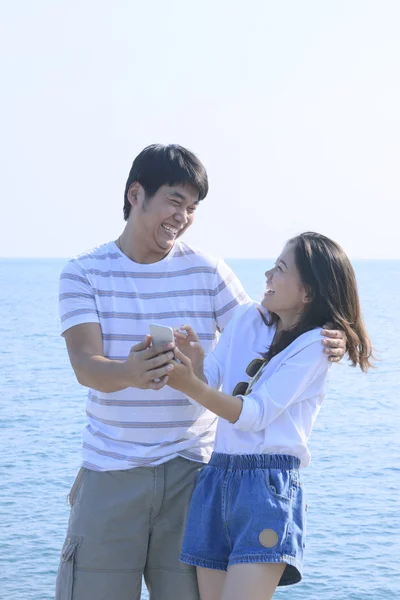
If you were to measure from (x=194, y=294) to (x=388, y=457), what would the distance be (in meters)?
13.5

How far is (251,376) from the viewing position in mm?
2996

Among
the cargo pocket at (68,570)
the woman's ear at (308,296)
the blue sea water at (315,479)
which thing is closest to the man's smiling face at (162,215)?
the woman's ear at (308,296)

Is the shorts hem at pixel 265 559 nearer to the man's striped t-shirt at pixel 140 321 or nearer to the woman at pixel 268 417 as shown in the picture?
the woman at pixel 268 417

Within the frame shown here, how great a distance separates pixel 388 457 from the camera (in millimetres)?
16078

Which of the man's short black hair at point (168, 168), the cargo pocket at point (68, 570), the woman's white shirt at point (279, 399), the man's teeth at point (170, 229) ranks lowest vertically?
the cargo pocket at point (68, 570)

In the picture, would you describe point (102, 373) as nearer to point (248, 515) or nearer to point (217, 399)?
point (217, 399)

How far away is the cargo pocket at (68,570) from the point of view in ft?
10.3

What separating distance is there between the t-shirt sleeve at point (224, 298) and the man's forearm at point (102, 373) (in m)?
0.49

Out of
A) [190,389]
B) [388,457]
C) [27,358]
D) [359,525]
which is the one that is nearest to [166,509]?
[190,389]

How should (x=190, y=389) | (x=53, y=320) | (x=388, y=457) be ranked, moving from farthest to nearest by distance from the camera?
(x=53, y=320), (x=388, y=457), (x=190, y=389)

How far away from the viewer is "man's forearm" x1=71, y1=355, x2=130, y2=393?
2.87 meters

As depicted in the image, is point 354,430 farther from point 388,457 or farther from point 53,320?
point 53,320

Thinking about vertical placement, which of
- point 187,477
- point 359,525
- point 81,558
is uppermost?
point 187,477

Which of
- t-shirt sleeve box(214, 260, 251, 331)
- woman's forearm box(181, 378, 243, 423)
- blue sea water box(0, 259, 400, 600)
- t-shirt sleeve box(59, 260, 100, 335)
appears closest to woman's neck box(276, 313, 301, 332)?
t-shirt sleeve box(214, 260, 251, 331)
